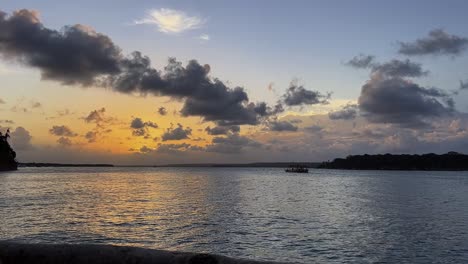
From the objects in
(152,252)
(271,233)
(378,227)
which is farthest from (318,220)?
(152,252)

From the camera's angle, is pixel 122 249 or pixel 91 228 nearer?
pixel 122 249

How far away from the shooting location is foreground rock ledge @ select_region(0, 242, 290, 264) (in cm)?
739

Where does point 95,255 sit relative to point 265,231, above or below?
above

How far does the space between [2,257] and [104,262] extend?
2182mm

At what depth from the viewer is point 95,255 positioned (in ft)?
26.0

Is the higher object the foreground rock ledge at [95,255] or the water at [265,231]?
the foreground rock ledge at [95,255]

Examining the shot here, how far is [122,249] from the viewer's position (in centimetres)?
800

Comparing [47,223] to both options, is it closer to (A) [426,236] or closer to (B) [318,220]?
(B) [318,220]

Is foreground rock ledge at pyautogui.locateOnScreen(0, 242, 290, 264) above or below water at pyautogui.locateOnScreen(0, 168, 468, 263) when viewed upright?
above

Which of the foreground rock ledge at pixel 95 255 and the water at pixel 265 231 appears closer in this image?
the foreground rock ledge at pixel 95 255

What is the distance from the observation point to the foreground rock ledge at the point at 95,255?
739 centimetres

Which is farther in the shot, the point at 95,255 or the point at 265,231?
the point at 265,231

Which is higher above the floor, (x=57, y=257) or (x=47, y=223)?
(x=57, y=257)

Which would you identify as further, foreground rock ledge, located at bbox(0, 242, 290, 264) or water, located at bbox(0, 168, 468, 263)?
water, located at bbox(0, 168, 468, 263)
